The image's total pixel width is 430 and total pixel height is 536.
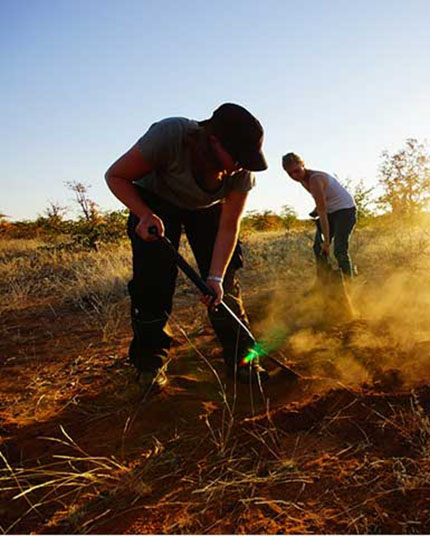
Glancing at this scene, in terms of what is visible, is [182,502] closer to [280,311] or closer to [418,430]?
[418,430]

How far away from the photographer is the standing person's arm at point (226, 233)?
2.55 metres

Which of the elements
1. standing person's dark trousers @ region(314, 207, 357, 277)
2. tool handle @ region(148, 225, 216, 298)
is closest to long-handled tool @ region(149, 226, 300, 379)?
tool handle @ region(148, 225, 216, 298)

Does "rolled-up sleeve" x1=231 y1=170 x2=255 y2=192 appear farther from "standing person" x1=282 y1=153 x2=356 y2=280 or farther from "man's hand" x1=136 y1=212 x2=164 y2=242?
"standing person" x1=282 y1=153 x2=356 y2=280

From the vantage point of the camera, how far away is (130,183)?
2.38 m

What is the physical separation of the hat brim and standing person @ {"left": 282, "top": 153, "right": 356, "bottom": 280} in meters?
2.27

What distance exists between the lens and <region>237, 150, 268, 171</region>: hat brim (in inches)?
83.7

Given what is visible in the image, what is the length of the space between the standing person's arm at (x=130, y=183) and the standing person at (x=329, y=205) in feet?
7.81

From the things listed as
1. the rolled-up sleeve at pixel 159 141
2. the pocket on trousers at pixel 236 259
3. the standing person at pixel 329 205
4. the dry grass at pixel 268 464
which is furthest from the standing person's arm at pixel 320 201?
the rolled-up sleeve at pixel 159 141

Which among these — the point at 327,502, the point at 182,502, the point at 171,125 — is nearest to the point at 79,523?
the point at 182,502

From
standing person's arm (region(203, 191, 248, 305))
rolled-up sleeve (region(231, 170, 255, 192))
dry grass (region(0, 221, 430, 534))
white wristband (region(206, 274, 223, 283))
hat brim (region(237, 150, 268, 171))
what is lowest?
dry grass (region(0, 221, 430, 534))

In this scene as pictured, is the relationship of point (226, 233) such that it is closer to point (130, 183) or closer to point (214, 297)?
point (214, 297)

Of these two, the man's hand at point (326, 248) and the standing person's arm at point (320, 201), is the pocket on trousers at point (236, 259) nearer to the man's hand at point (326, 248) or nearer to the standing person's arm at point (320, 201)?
the standing person's arm at point (320, 201)

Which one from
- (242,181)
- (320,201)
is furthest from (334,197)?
(242,181)

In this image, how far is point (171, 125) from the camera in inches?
90.8
